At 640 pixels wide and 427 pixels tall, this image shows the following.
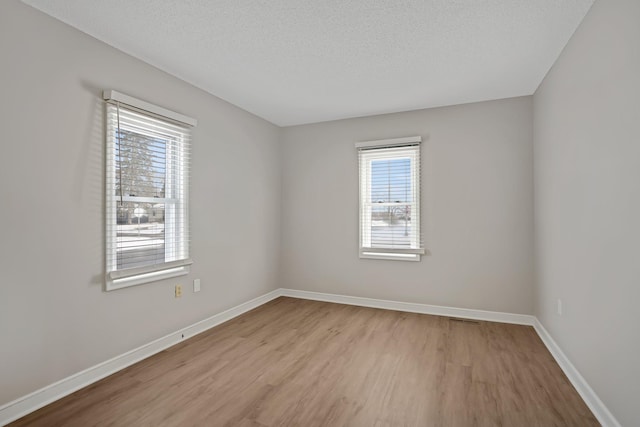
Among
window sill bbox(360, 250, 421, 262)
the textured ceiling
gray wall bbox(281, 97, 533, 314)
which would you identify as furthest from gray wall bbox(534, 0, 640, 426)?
window sill bbox(360, 250, 421, 262)

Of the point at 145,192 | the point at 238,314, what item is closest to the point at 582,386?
the point at 238,314

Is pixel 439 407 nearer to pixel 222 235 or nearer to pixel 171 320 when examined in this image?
pixel 171 320

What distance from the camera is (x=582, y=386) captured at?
2215 mm

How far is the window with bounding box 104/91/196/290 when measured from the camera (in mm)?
2572

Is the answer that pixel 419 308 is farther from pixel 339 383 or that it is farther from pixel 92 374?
pixel 92 374

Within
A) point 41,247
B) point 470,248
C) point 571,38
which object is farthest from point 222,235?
point 571,38

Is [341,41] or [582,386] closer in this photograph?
[582,386]

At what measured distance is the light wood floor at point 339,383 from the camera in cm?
200

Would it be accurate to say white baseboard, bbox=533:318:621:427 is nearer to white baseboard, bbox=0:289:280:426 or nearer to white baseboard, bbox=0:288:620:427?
white baseboard, bbox=0:288:620:427

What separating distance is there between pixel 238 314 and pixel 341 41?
3.26 m

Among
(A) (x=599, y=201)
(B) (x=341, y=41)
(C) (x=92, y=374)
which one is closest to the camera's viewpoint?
(A) (x=599, y=201)

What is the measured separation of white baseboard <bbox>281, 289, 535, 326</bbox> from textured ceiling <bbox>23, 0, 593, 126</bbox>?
258cm

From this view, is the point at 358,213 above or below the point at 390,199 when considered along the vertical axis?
below

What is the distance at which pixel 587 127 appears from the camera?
2168 millimetres
